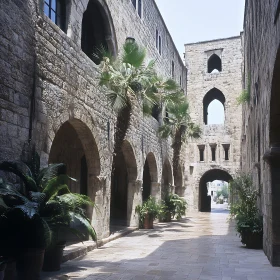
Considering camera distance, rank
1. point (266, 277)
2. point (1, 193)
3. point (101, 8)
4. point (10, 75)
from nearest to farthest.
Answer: point (1, 193) → point (10, 75) → point (266, 277) → point (101, 8)

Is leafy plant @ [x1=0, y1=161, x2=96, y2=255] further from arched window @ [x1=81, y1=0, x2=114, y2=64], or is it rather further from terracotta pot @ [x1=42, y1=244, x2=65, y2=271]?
arched window @ [x1=81, y1=0, x2=114, y2=64]

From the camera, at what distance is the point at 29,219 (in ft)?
15.6

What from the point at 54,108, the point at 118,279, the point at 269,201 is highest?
the point at 54,108

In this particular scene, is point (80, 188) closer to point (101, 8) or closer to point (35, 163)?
point (101, 8)

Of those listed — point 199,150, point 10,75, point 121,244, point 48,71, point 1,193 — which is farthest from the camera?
point 199,150

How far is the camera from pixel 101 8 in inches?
405

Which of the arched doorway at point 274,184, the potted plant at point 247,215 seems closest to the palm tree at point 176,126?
the potted plant at point 247,215

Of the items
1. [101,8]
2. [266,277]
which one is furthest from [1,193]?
[101,8]

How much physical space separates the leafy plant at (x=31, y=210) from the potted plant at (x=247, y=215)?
5.10m

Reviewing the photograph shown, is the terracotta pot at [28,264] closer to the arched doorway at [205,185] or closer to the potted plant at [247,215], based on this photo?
the potted plant at [247,215]

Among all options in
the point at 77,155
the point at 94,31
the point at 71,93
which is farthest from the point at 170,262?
the point at 94,31

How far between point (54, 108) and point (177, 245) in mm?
4960

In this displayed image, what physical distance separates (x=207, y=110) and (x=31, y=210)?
75.6 feet

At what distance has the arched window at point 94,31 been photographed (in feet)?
34.5
